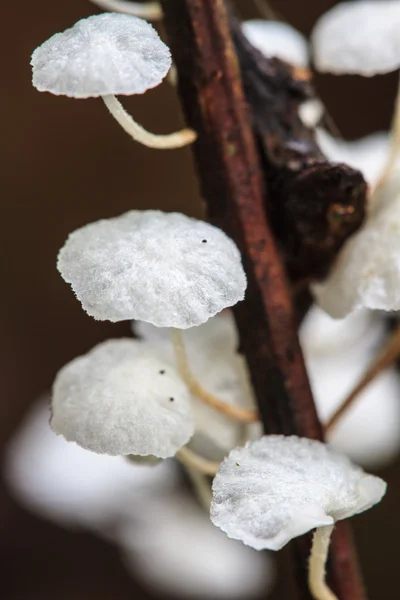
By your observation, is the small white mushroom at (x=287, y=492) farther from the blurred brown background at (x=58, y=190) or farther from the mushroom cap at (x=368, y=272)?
the blurred brown background at (x=58, y=190)

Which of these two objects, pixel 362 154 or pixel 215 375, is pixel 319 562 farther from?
pixel 362 154

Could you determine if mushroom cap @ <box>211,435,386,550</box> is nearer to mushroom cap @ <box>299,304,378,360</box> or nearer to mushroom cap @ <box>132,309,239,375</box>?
mushroom cap @ <box>132,309,239,375</box>

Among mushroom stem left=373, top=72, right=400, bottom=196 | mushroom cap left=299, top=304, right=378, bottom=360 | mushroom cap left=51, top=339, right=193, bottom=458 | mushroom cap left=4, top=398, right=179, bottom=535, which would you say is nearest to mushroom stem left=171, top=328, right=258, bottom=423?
mushroom cap left=51, top=339, right=193, bottom=458

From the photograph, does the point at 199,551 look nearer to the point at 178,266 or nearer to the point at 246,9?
the point at 178,266

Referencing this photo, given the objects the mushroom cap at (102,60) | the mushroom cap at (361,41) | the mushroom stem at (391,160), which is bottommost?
the mushroom stem at (391,160)

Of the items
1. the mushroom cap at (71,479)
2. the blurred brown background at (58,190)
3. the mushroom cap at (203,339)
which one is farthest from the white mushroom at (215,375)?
the blurred brown background at (58,190)

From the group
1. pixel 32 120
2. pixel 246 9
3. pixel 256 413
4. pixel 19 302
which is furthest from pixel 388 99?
pixel 256 413

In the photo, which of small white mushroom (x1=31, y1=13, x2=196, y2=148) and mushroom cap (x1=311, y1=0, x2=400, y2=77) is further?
mushroom cap (x1=311, y1=0, x2=400, y2=77)
